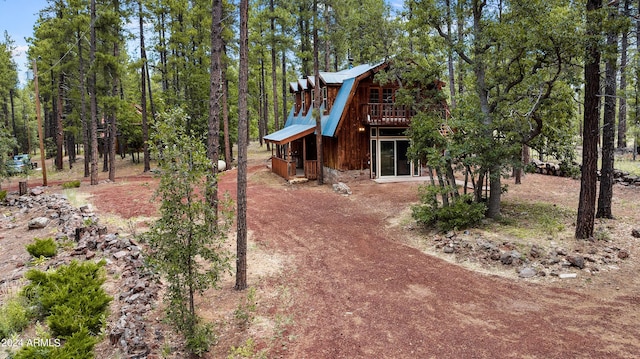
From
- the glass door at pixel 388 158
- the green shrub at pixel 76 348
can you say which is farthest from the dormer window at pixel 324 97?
the green shrub at pixel 76 348

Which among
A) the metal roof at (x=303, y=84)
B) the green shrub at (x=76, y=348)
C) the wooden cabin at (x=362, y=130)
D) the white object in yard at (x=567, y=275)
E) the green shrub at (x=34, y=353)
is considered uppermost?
the metal roof at (x=303, y=84)

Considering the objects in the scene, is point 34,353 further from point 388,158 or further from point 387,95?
point 387,95

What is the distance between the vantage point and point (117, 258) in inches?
368

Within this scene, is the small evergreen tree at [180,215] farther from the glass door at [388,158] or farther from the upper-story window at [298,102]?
the upper-story window at [298,102]

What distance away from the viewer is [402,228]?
12.0 meters

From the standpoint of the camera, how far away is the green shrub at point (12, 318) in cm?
594

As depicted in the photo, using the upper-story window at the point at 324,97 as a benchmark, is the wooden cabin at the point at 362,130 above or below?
below

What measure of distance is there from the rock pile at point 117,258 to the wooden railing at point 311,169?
1035 cm

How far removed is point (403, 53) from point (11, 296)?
13.0 m

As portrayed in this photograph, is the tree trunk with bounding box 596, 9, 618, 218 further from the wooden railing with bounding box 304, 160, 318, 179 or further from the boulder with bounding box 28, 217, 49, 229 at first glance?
A: the boulder with bounding box 28, 217, 49, 229

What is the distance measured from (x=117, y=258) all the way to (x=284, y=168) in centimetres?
1293

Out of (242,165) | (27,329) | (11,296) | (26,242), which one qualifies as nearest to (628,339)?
(242,165)

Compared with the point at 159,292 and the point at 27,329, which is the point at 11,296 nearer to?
the point at 27,329

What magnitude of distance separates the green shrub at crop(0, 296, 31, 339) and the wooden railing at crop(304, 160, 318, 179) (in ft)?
49.9
